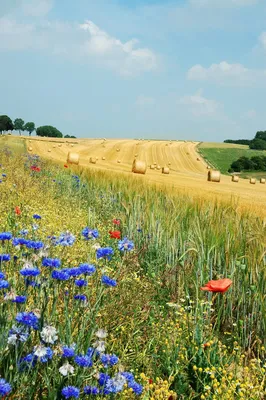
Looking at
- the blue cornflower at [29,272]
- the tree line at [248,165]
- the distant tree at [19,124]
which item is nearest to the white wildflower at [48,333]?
the blue cornflower at [29,272]

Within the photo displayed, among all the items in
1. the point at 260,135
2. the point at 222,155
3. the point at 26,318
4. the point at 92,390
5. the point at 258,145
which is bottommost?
the point at 92,390

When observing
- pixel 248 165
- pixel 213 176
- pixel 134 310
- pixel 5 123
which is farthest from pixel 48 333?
pixel 5 123

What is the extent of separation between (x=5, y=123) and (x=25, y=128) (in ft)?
47.8

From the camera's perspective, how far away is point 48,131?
353 ft

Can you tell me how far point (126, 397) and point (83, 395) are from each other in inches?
16.8

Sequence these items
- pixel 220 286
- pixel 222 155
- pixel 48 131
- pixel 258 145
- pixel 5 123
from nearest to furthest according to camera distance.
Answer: pixel 220 286 → pixel 222 155 → pixel 258 145 → pixel 5 123 → pixel 48 131

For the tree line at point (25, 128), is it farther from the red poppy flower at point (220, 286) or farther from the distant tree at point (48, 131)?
the red poppy flower at point (220, 286)

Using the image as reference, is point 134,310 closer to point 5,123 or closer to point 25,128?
point 5,123

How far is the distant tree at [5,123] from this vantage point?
98000mm

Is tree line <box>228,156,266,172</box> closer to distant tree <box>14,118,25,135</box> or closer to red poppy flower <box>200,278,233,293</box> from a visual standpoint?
red poppy flower <box>200,278,233,293</box>

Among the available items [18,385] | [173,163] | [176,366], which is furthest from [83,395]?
[173,163]

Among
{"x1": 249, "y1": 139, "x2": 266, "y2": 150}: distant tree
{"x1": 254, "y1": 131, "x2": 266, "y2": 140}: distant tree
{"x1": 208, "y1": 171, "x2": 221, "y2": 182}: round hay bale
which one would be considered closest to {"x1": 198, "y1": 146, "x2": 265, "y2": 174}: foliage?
{"x1": 249, "y1": 139, "x2": 266, "y2": 150}: distant tree

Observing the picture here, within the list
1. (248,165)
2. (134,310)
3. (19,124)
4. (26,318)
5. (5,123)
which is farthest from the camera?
(19,124)

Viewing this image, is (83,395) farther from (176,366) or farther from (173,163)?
(173,163)
